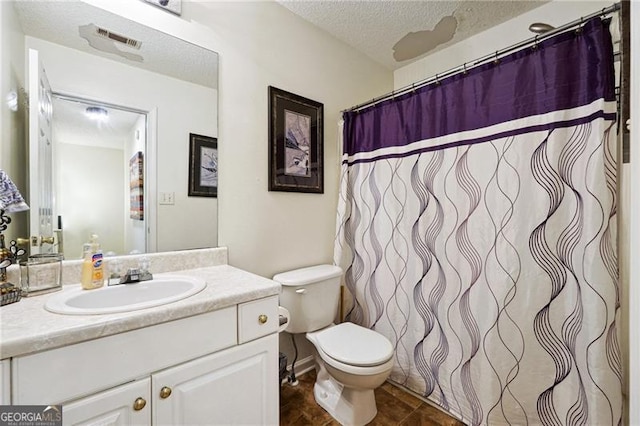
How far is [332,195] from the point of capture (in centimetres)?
208

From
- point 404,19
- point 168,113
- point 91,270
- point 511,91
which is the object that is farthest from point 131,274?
point 404,19

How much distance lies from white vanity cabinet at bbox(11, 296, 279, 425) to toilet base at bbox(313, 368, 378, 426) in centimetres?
49

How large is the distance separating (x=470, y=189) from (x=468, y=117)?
1.24ft

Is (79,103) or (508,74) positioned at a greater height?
(508,74)

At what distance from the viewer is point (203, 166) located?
58.2 inches

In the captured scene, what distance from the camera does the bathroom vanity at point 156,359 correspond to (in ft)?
2.29

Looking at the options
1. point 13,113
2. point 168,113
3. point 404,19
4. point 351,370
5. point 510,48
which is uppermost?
point 404,19

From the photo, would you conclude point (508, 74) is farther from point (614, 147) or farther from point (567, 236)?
point (567, 236)

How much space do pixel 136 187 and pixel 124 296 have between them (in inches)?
19.6

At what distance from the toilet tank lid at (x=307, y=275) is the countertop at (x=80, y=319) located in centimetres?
50

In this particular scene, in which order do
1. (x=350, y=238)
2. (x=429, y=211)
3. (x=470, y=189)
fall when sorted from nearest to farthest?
(x=470, y=189) < (x=429, y=211) < (x=350, y=238)
